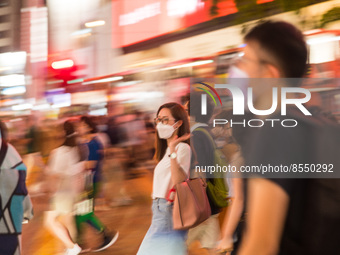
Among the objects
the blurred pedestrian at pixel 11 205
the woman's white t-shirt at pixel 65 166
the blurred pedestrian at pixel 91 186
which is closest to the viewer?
the blurred pedestrian at pixel 11 205

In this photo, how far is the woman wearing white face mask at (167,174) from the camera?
320 cm

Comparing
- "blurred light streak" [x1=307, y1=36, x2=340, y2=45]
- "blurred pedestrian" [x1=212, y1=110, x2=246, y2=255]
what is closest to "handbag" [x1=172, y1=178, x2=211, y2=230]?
"blurred pedestrian" [x1=212, y1=110, x2=246, y2=255]

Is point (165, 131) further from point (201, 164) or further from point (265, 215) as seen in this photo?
point (265, 215)

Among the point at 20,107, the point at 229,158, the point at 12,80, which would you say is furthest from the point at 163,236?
the point at 12,80

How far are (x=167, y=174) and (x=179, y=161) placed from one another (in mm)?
120

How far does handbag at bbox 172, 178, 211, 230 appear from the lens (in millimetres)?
3168

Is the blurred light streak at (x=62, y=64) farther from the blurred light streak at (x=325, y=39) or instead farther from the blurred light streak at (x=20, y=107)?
the blurred light streak at (x=325, y=39)

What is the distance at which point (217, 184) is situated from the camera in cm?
331

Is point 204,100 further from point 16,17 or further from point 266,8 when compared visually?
point 16,17

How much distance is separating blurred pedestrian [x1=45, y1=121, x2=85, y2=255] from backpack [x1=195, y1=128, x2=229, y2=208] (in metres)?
1.69

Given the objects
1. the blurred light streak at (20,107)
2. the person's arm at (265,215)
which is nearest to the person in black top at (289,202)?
Result: the person's arm at (265,215)

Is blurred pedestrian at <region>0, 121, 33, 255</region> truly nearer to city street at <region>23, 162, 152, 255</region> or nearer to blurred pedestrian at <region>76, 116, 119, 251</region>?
blurred pedestrian at <region>76, 116, 119, 251</region>

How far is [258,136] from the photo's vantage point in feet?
4.10

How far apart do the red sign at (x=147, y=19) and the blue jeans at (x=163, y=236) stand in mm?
2428
